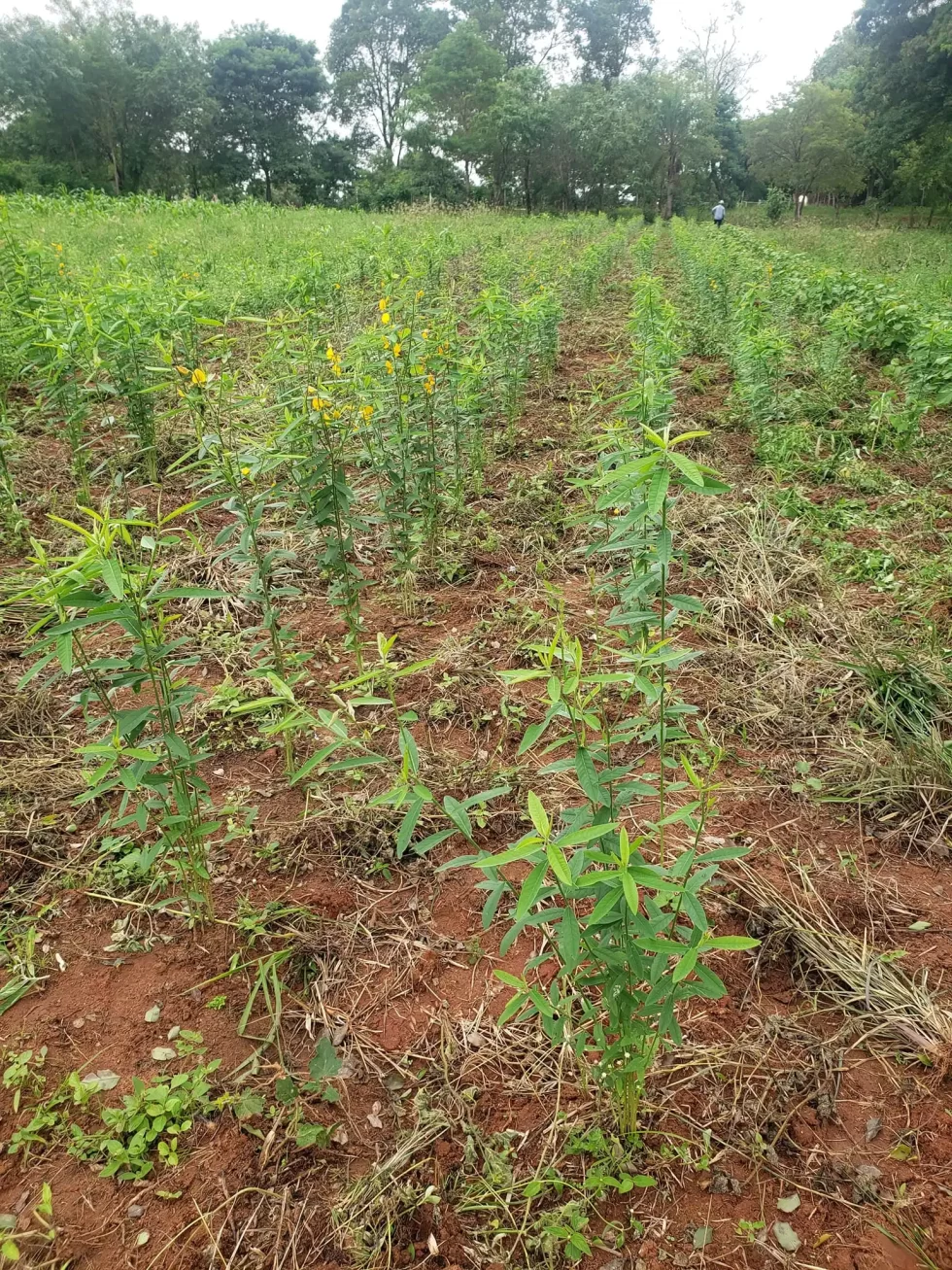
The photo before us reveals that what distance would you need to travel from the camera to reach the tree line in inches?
996

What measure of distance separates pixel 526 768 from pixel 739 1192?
129 centimetres

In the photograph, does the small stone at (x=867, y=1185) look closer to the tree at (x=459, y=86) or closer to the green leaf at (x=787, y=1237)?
the green leaf at (x=787, y=1237)

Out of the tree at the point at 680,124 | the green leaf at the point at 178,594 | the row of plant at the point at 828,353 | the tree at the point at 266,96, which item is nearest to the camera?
the green leaf at the point at 178,594

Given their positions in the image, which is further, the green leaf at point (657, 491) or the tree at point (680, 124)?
the tree at point (680, 124)

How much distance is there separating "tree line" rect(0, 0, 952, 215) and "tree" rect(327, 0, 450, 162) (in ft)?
22.0

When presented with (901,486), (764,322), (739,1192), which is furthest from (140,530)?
(764,322)

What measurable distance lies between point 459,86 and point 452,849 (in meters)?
38.5

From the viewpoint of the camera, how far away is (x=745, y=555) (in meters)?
3.67

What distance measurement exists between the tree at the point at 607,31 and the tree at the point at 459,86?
16.1 metres

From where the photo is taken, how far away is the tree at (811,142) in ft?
89.4

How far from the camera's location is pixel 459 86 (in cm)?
3183

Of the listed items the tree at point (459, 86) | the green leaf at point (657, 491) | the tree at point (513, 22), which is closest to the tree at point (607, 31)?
the tree at point (513, 22)

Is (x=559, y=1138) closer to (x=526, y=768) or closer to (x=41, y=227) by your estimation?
(x=526, y=768)

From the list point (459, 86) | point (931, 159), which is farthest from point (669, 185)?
point (931, 159)
